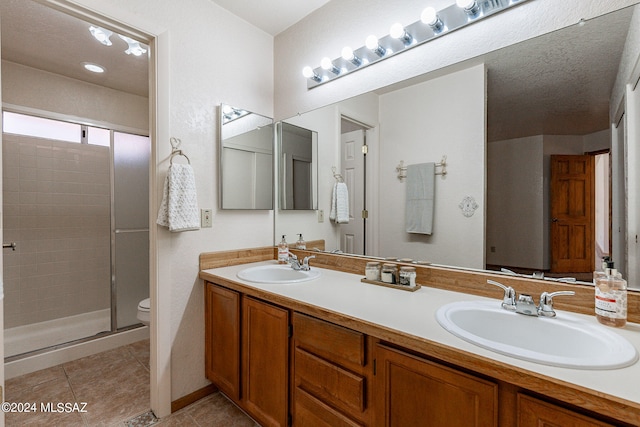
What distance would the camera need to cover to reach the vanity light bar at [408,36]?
127cm

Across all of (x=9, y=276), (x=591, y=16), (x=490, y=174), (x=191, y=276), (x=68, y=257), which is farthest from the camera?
(x=68, y=257)

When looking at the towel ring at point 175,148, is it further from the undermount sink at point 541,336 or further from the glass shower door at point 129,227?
the undermount sink at point 541,336

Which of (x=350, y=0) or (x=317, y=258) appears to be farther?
(x=317, y=258)

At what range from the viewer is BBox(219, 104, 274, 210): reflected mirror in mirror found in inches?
75.4

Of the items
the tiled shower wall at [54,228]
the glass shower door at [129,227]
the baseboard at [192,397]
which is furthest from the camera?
the glass shower door at [129,227]

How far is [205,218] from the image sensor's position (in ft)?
6.02

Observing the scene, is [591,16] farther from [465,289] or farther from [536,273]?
[465,289]

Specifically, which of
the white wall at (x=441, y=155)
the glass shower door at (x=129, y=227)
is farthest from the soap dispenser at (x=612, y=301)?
the glass shower door at (x=129, y=227)

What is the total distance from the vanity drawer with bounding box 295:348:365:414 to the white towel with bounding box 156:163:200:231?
0.95m

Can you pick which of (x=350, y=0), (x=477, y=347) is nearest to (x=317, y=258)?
(x=477, y=347)

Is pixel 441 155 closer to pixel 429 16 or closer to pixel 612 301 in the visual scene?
pixel 429 16

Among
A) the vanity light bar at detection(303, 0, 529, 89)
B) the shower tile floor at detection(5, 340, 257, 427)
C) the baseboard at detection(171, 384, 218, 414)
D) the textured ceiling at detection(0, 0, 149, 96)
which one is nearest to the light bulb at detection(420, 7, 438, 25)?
the vanity light bar at detection(303, 0, 529, 89)

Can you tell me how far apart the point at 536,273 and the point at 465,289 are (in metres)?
0.28

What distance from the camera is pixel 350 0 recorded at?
1757mm
